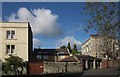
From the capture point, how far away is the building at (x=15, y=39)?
5588 cm

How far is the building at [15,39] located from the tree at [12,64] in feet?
10.5

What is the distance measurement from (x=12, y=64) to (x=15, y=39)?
260 inches

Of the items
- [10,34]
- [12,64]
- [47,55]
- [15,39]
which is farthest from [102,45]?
[47,55]

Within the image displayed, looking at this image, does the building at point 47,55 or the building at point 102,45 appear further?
the building at point 47,55

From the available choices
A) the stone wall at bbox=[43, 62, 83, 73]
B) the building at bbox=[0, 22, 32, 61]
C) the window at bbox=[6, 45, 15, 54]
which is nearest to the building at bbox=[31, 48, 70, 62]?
the stone wall at bbox=[43, 62, 83, 73]

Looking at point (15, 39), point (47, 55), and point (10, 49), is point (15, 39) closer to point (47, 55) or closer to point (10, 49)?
point (10, 49)

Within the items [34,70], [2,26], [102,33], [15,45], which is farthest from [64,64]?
[102,33]

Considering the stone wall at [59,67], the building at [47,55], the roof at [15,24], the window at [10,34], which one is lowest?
the stone wall at [59,67]

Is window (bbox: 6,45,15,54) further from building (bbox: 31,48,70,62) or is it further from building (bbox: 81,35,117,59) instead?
building (bbox: 31,48,70,62)

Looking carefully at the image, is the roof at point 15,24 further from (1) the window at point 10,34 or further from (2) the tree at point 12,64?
(2) the tree at point 12,64

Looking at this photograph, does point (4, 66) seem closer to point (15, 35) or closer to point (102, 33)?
point (15, 35)

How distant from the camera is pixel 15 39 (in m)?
56.3

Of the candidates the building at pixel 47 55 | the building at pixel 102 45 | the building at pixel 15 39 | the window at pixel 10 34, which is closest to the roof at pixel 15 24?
the building at pixel 15 39

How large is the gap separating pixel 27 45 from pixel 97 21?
35011 mm
